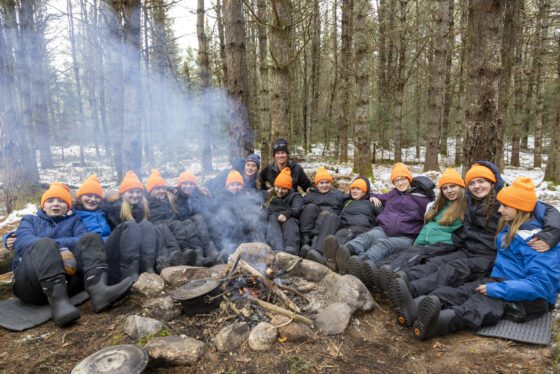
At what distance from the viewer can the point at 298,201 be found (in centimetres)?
489

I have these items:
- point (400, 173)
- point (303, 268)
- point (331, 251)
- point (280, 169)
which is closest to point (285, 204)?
point (280, 169)

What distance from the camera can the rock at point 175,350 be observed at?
7.56 feet

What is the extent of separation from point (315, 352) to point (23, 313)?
9.02 ft

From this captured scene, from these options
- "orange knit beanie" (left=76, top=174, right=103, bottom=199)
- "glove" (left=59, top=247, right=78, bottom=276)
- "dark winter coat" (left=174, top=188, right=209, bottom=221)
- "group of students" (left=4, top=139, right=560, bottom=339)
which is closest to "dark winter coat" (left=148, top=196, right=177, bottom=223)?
"group of students" (left=4, top=139, right=560, bottom=339)

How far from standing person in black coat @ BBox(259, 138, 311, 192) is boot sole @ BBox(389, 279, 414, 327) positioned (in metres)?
2.80

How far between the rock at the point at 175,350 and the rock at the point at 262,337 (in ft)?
1.22

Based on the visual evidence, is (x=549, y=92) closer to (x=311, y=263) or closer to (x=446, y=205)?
(x=446, y=205)

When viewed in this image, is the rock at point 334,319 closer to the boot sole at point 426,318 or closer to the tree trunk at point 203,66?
the boot sole at point 426,318

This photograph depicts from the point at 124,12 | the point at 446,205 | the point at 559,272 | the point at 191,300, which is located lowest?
the point at 191,300

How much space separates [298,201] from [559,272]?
9.94 feet

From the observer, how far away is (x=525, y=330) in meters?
2.71

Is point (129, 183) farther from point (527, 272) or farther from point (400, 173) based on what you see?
point (527, 272)

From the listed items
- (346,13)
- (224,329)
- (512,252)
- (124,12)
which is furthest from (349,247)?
(346,13)

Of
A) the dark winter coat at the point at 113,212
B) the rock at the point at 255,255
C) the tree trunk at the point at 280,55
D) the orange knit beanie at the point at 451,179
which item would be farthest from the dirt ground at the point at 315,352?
the tree trunk at the point at 280,55
